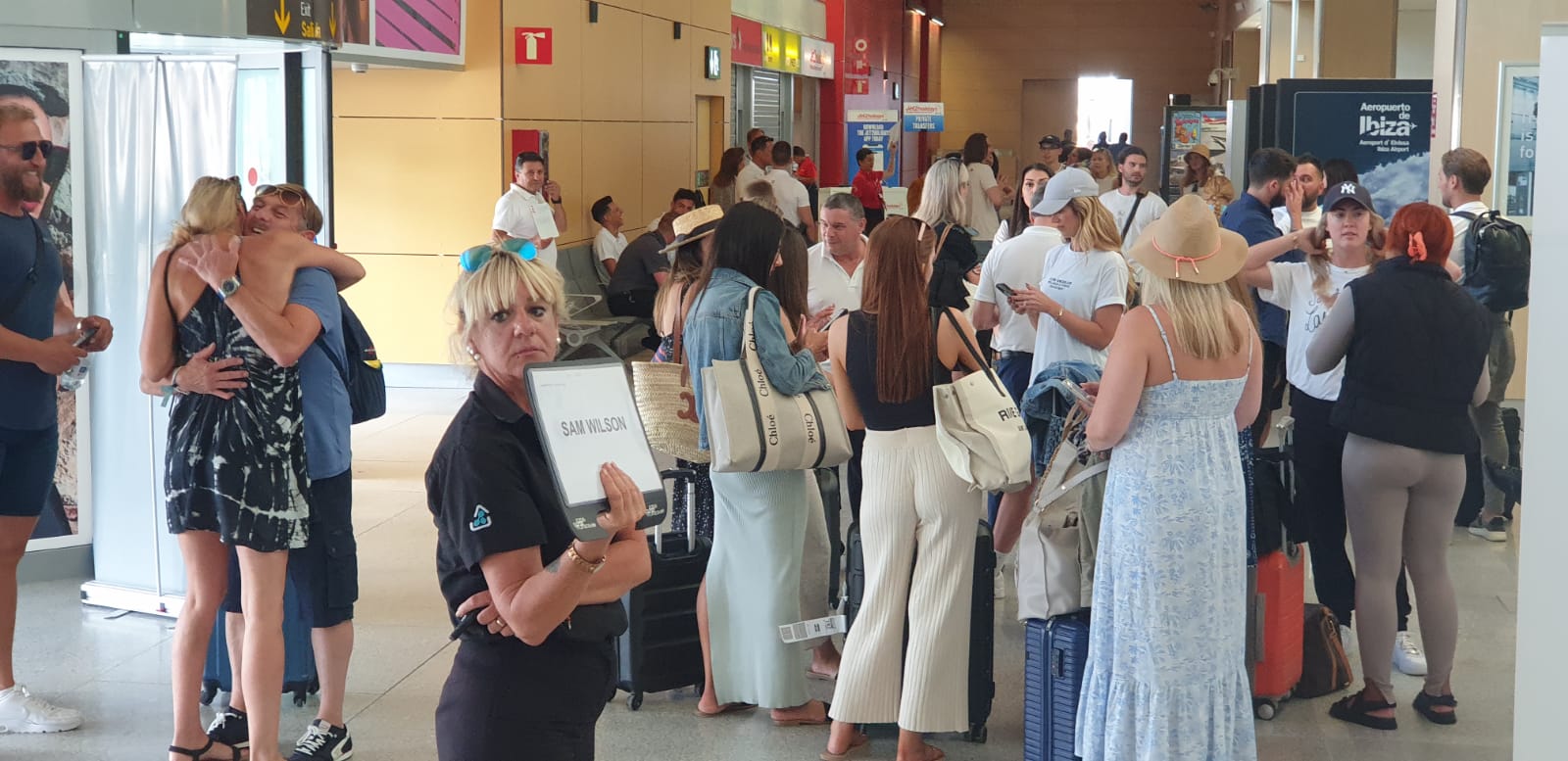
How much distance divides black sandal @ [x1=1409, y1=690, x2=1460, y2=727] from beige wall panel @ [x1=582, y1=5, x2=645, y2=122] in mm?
9530

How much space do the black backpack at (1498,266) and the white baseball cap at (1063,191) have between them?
136cm

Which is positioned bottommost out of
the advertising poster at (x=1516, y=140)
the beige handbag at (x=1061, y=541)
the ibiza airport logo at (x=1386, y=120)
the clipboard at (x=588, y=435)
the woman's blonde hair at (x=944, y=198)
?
the beige handbag at (x=1061, y=541)

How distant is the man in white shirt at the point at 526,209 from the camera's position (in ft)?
32.7

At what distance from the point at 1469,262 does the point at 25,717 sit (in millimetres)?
4987

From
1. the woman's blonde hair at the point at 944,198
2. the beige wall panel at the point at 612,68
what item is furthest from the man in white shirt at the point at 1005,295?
the beige wall panel at the point at 612,68

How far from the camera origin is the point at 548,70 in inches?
460

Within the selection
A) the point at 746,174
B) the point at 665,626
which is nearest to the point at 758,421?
the point at 665,626

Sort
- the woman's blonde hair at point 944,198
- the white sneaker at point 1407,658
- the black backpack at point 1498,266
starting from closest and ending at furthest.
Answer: the white sneaker at point 1407,658 < the black backpack at point 1498,266 < the woman's blonde hair at point 944,198

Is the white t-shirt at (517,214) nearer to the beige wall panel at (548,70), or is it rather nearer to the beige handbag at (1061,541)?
the beige wall panel at (548,70)

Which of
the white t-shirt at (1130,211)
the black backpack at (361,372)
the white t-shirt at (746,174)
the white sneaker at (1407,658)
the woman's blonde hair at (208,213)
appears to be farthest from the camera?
the white t-shirt at (746,174)

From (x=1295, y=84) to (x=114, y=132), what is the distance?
6.84m

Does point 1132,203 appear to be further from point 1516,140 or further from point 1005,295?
point 1005,295

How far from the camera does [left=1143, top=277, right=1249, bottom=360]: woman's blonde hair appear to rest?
344 cm

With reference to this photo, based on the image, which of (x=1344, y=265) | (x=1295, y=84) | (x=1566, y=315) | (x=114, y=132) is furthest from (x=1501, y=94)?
(x=114, y=132)
